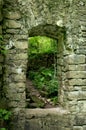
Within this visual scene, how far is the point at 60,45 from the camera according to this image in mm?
5863

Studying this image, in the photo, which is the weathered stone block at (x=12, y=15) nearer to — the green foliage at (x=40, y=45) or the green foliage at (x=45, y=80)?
the green foliage at (x=45, y=80)

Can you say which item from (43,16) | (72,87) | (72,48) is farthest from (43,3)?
(72,87)

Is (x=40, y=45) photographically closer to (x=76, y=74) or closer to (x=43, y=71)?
(x=43, y=71)

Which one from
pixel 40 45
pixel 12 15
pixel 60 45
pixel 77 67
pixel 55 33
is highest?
pixel 12 15

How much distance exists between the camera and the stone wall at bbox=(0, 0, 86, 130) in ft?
16.7

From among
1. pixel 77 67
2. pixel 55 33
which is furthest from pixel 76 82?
pixel 55 33

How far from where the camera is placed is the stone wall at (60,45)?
509 centimetres

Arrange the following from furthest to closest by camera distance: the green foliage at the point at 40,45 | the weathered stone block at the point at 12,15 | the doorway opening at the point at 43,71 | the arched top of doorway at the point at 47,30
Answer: the green foliage at the point at 40,45 → the doorway opening at the point at 43,71 → the arched top of doorway at the point at 47,30 → the weathered stone block at the point at 12,15

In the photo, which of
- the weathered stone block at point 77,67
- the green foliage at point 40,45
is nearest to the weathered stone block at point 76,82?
the weathered stone block at point 77,67

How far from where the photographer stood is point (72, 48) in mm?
5473

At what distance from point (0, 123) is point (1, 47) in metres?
1.43

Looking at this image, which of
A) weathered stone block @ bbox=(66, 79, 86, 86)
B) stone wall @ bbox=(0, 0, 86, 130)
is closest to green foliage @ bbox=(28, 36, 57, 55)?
stone wall @ bbox=(0, 0, 86, 130)

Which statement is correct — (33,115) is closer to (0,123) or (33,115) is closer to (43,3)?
(0,123)

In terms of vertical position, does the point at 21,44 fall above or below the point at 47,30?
below
